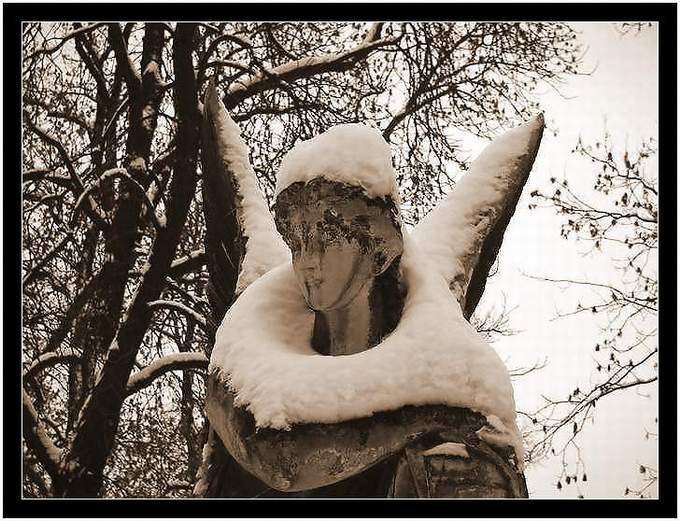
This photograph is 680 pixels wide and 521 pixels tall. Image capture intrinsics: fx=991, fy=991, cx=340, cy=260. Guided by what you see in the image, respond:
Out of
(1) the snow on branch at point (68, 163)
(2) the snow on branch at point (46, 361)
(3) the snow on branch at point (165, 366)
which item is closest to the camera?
(2) the snow on branch at point (46, 361)

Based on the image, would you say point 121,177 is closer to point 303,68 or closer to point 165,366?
point 165,366

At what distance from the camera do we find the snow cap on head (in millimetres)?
2652

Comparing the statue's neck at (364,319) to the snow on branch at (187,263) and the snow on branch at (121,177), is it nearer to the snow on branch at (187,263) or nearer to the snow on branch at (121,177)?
the snow on branch at (121,177)

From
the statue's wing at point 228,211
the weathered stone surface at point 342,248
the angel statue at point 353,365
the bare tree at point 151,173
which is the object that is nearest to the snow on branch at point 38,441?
the bare tree at point 151,173

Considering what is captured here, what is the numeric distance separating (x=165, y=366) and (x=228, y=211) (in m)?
3.29

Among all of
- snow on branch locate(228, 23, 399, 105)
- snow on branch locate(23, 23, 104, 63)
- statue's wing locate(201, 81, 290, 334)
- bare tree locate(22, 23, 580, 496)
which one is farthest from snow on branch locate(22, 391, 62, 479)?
statue's wing locate(201, 81, 290, 334)

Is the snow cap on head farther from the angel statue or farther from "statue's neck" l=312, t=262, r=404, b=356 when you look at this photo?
"statue's neck" l=312, t=262, r=404, b=356

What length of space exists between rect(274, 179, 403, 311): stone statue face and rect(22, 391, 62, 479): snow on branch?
3.92 m

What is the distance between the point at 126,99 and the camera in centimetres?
767

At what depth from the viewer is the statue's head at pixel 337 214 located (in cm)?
265

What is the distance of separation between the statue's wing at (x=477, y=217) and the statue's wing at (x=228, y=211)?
0.52 metres

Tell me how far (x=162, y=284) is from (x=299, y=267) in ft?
14.4

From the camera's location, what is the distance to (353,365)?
2.54 meters
